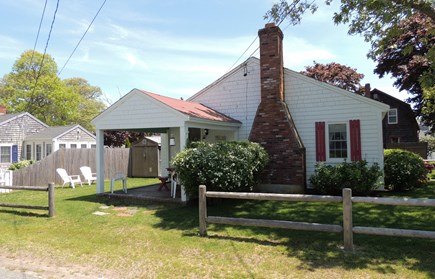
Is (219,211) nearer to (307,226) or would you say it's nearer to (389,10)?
(307,226)

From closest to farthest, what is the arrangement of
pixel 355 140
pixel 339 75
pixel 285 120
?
pixel 285 120 → pixel 355 140 → pixel 339 75

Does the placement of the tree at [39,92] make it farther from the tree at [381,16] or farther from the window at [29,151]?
the tree at [381,16]

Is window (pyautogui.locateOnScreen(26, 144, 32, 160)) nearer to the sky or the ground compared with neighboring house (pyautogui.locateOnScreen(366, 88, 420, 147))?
nearer to the ground

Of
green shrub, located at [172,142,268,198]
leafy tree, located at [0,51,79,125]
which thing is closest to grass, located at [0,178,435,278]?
green shrub, located at [172,142,268,198]

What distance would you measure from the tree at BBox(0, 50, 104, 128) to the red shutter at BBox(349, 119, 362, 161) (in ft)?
115

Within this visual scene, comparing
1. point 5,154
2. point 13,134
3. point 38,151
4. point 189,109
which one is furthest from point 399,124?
point 5,154

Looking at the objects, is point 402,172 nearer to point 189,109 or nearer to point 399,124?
point 189,109

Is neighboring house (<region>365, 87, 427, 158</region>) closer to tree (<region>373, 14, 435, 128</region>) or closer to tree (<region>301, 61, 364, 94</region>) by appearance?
tree (<region>301, 61, 364, 94</region>)

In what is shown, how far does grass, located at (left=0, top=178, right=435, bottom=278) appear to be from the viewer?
5105mm

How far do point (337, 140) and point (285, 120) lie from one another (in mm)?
2052

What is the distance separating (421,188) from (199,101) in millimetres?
9082

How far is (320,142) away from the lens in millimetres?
12133

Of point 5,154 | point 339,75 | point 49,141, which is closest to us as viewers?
point 5,154

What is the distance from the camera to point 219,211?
925 cm
